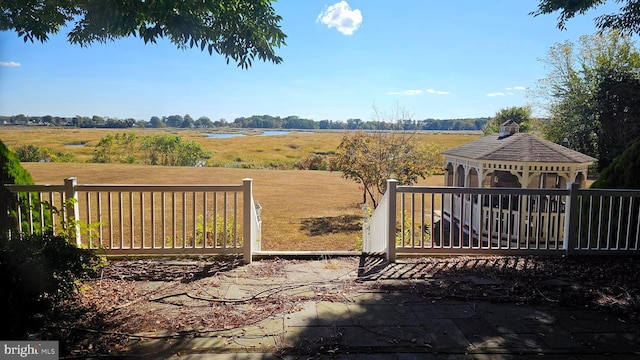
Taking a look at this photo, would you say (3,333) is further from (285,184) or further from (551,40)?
(551,40)

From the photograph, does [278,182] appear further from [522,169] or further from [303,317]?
[303,317]

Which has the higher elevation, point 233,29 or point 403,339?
point 233,29

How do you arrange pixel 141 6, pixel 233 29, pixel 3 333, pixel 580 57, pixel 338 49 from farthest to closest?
pixel 580 57 < pixel 338 49 < pixel 233 29 < pixel 141 6 < pixel 3 333

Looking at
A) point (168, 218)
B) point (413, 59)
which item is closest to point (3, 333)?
point (168, 218)

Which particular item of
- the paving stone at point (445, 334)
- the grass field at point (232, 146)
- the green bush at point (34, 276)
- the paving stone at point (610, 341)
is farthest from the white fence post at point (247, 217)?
the grass field at point (232, 146)

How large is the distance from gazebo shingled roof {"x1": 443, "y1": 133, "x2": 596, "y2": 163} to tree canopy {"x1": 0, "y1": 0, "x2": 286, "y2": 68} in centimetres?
705

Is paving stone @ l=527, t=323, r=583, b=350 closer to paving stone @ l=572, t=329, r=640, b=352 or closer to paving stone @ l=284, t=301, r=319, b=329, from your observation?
paving stone @ l=572, t=329, r=640, b=352

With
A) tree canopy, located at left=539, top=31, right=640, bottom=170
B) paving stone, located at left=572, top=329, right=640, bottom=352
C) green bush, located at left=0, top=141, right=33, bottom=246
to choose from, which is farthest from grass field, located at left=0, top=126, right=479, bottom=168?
paving stone, located at left=572, top=329, right=640, bottom=352

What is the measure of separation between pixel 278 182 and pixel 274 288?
53.8 ft

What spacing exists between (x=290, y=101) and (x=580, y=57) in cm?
1387

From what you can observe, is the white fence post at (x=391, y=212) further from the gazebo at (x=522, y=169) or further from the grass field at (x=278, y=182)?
the grass field at (x=278, y=182)

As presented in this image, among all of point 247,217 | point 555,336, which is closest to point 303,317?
point 247,217

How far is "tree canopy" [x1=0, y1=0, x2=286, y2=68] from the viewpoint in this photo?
3307mm

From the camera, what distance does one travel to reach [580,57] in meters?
18.1
